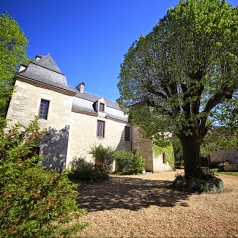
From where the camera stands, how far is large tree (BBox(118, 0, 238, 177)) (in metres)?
5.93

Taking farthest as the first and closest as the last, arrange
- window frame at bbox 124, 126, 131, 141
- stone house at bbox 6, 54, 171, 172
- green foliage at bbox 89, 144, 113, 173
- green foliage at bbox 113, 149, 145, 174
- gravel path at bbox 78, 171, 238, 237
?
window frame at bbox 124, 126, 131, 141 → green foliage at bbox 113, 149, 145, 174 → green foliage at bbox 89, 144, 113, 173 → stone house at bbox 6, 54, 171, 172 → gravel path at bbox 78, 171, 238, 237

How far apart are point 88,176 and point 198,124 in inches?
294

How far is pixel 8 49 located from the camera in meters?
11.8

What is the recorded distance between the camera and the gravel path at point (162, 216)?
324 centimetres

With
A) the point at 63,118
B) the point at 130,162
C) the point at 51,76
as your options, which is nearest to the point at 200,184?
the point at 130,162

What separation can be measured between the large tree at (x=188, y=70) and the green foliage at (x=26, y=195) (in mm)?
5348

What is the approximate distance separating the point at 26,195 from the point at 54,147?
31.4ft

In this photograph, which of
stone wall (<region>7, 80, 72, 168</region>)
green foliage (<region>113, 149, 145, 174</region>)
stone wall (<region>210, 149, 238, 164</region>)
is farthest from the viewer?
stone wall (<region>210, 149, 238, 164</region>)

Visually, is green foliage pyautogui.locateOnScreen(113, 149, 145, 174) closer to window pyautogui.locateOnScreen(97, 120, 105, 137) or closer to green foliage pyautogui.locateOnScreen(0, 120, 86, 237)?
window pyautogui.locateOnScreen(97, 120, 105, 137)

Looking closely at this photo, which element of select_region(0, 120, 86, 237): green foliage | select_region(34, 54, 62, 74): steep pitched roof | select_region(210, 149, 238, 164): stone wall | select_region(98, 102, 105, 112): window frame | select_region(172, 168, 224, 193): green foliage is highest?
select_region(34, 54, 62, 74): steep pitched roof

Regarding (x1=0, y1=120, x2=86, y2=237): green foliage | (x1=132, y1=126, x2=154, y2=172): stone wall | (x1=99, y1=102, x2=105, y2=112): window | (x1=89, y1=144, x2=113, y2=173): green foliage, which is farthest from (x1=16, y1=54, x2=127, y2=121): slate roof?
(x1=0, y1=120, x2=86, y2=237): green foliage

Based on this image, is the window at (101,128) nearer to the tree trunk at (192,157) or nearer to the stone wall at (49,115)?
the stone wall at (49,115)

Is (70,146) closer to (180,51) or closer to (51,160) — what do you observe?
(51,160)

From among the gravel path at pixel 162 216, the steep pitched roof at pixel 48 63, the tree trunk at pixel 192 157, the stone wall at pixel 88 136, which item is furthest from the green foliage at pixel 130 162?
the steep pitched roof at pixel 48 63
